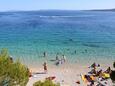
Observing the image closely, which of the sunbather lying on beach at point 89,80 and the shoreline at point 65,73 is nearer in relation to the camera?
the sunbather lying on beach at point 89,80

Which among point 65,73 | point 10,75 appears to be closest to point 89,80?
point 65,73

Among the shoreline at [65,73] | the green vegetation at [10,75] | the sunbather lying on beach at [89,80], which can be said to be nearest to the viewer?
the green vegetation at [10,75]

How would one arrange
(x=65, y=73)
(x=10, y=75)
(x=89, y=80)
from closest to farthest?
(x=10, y=75) → (x=89, y=80) → (x=65, y=73)

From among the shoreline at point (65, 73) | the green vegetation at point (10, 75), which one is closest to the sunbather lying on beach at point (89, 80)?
the shoreline at point (65, 73)

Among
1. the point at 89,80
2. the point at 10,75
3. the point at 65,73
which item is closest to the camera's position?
the point at 10,75

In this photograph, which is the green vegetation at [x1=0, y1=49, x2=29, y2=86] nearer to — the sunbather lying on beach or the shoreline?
the shoreline

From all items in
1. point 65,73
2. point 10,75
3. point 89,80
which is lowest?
point 65,73

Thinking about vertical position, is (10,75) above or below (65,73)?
above

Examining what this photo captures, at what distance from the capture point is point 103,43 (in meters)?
55.2

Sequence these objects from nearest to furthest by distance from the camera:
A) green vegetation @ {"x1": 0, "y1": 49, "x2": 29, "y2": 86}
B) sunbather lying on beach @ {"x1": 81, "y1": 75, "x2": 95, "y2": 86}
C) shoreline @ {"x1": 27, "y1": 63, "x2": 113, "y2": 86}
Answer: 1. green vegetation @ {"x1": 0, "y1": 49, "x2": 29, "y2": 86}
2. sunbather lying on beach @ {"x1": 81, "y1": 75, "x2": 95, "y2": 86}
3. shoreline @ {"x1": 27, "y1": 63, "x2": 113, "y2": 86}

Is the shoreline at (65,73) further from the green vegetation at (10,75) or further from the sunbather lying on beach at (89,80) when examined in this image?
the green vegetation at (10,75)

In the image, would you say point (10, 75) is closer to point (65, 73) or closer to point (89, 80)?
point (89, 80)

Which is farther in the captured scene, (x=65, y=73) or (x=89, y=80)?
(x=65, y=73)

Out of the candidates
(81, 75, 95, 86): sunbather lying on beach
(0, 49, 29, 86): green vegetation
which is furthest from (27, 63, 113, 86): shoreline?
(0, 49, 29, 86): green vegetation
